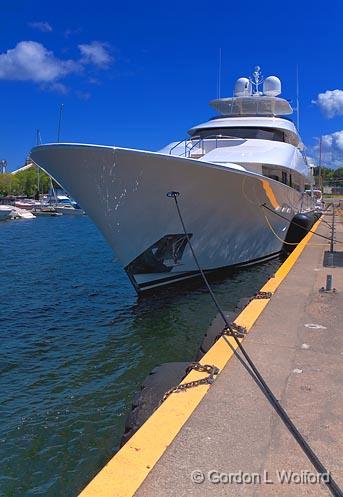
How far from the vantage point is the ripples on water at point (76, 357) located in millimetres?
4266

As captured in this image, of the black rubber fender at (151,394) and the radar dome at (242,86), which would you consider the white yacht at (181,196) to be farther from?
the black rubber fender at (151,394)

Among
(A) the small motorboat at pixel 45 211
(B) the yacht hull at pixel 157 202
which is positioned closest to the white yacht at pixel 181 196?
(B) the yacht hull at pixel 157 202

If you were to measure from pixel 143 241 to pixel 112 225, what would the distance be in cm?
67

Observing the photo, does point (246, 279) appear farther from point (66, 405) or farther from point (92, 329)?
point (66, 405)

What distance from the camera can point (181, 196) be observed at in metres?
8.76

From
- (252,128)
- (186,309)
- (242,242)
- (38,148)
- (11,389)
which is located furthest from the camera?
(252,128)

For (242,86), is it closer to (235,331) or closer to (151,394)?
(235,331)

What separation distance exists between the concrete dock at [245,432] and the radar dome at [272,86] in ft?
47.7

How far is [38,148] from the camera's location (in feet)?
26.4

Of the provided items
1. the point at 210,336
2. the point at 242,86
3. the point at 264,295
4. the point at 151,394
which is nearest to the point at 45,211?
the point at 242,86

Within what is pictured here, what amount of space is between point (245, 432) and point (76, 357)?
4453mm

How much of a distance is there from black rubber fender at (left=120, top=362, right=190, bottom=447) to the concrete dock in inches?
13.8

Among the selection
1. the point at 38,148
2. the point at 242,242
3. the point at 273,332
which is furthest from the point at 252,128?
the point at 273,332

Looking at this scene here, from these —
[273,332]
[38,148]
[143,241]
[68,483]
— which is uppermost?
[38,148]
